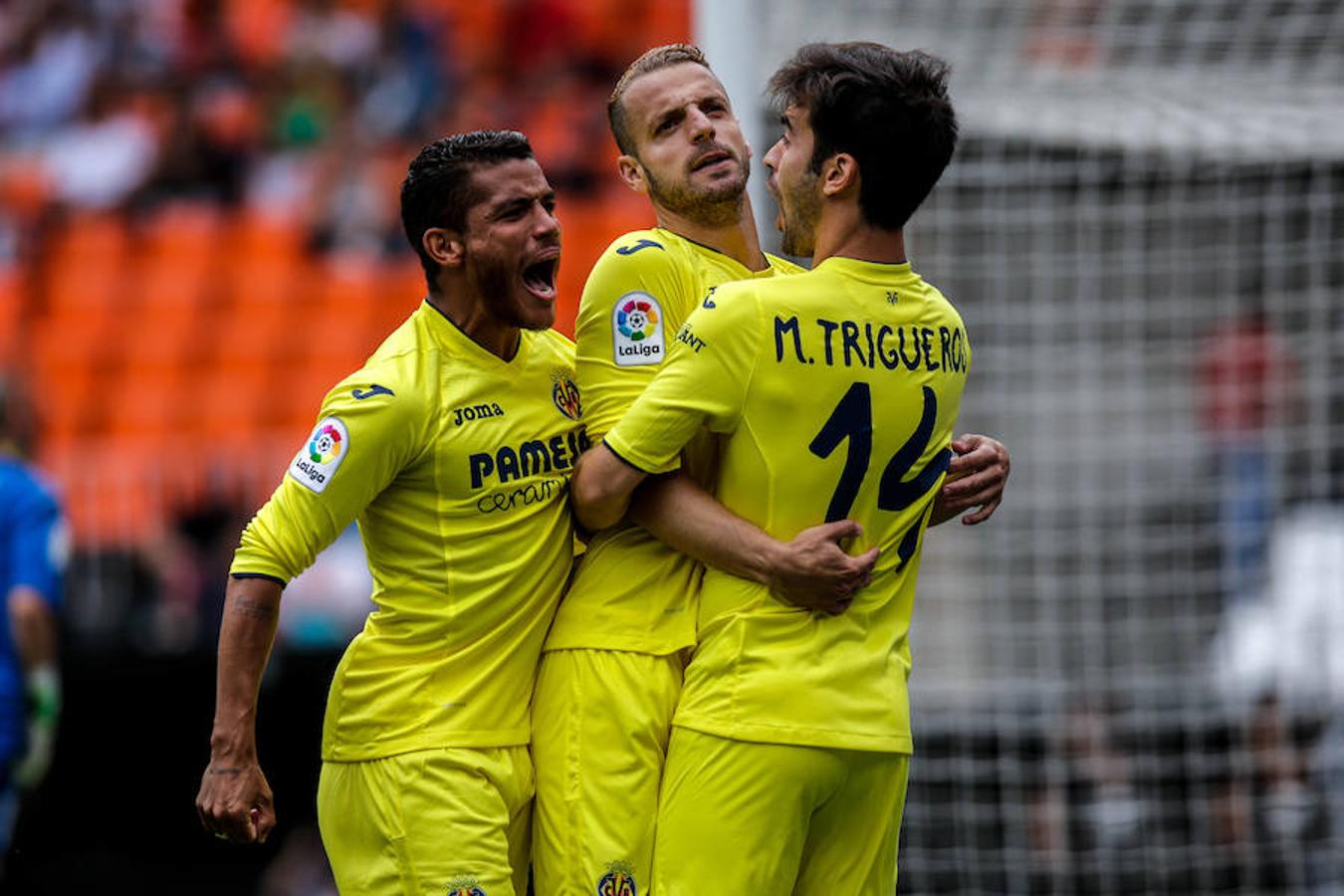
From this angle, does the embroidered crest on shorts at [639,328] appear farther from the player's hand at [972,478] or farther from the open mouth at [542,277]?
the player's hand at [972,478]

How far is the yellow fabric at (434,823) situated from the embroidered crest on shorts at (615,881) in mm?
204

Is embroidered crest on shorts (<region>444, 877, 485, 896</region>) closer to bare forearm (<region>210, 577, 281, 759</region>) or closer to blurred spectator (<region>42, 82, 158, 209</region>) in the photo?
bare forearm (<region>210, 577, 281, 759</region>)

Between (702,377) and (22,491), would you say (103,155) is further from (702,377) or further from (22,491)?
(702,377)

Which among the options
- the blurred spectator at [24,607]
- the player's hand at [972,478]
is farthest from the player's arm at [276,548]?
the blurred spectator at [24,607]

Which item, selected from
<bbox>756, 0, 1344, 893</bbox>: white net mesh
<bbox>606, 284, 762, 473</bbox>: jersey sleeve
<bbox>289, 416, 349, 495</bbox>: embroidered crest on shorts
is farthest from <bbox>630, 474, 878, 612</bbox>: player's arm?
<bbox>756, 0, 1344, 893</bbox>: white net mesh

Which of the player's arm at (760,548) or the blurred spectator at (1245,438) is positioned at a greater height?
the player's arm at (760,548)

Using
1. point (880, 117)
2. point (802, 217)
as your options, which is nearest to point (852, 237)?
point (802, 217)

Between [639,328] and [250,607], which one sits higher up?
[639,328]

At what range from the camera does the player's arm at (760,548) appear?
3660 millimetres

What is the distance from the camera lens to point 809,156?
3.75 metres

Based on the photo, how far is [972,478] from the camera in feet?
13.6

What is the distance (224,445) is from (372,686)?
18.1 ft

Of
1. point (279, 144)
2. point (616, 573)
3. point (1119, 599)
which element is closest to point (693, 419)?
point (616, 573)

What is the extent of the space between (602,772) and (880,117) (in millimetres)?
1313
